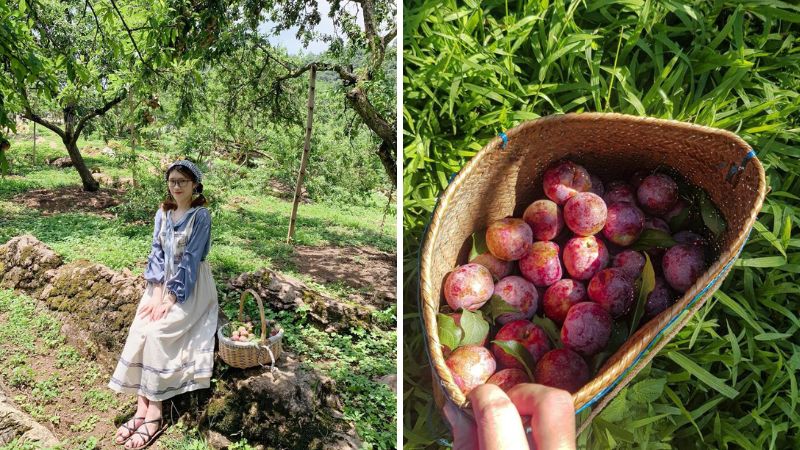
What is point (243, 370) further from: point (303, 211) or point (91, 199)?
point (91, 199)

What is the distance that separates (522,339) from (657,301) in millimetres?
311

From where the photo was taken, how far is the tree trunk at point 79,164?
5.29 ft

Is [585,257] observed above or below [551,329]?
above

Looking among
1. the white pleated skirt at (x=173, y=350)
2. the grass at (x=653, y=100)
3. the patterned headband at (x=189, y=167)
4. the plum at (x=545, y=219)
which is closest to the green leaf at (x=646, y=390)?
the grass at (x=653, y=100)

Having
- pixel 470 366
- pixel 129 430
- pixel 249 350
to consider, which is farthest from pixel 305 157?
pixel 129 430

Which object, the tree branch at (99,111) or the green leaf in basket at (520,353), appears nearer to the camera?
the green leaf in basket at (520,353)

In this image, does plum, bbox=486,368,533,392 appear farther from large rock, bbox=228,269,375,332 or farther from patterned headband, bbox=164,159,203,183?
patterned headband, bbox=164,159,203,183

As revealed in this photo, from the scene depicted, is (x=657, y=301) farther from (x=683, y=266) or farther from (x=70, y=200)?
(x=70, y=200)

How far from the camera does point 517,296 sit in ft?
4.21

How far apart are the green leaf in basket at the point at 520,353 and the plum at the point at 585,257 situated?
0.24 m

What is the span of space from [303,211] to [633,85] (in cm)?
95

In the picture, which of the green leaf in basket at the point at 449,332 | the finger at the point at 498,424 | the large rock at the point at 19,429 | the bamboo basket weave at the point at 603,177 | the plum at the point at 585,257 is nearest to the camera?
the finger at the point at 498,424

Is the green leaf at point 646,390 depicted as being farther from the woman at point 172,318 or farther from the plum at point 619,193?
the woman at point 172,318

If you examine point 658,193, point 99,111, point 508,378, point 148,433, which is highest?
point 99,111
